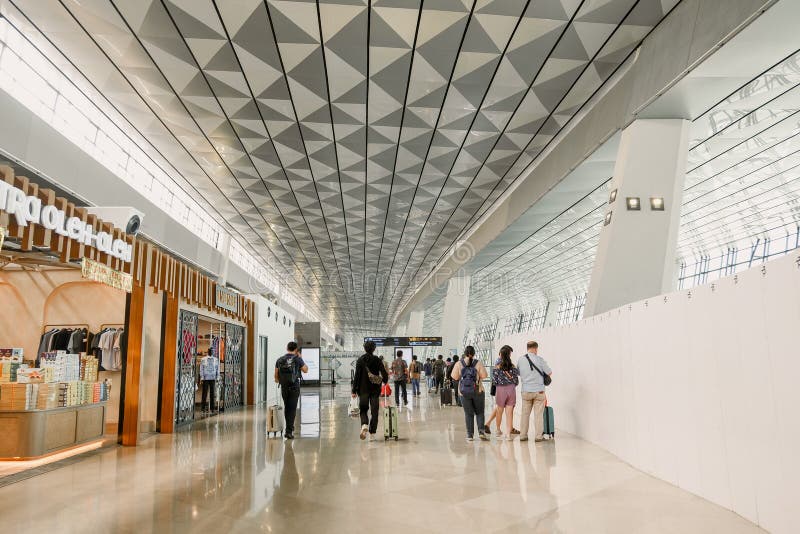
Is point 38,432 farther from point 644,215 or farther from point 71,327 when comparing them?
point 644,215

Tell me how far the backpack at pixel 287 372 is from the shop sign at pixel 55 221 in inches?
125

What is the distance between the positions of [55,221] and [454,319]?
2087 centimetres

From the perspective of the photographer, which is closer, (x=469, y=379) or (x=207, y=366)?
(x=469, y=379)

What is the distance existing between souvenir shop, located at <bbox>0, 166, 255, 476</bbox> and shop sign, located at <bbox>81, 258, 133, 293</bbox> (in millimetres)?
24

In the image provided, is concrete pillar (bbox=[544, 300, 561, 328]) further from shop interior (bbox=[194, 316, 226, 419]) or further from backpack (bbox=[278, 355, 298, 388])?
backpack (bbox=[278, 355, 298, 388])

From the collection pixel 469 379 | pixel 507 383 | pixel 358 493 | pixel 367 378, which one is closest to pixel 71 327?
pixel 367 378

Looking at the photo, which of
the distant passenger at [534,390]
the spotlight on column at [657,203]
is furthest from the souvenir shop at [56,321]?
the spotlight on column at [657,203]

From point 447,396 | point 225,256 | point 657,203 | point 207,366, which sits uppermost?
point 225,256

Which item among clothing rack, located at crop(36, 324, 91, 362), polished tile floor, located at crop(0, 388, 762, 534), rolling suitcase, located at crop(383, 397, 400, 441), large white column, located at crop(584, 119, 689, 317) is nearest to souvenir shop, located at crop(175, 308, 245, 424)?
clothing rack, located at crop(36, 324, 91, 362)

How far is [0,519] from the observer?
181 inches

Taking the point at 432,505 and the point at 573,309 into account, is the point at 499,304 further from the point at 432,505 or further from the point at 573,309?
the point at 432,505

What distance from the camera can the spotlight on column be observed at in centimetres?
840

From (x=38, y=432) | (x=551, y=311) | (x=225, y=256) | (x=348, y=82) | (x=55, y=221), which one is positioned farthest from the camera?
(x=551, y=311)

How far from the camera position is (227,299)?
1438 cm
